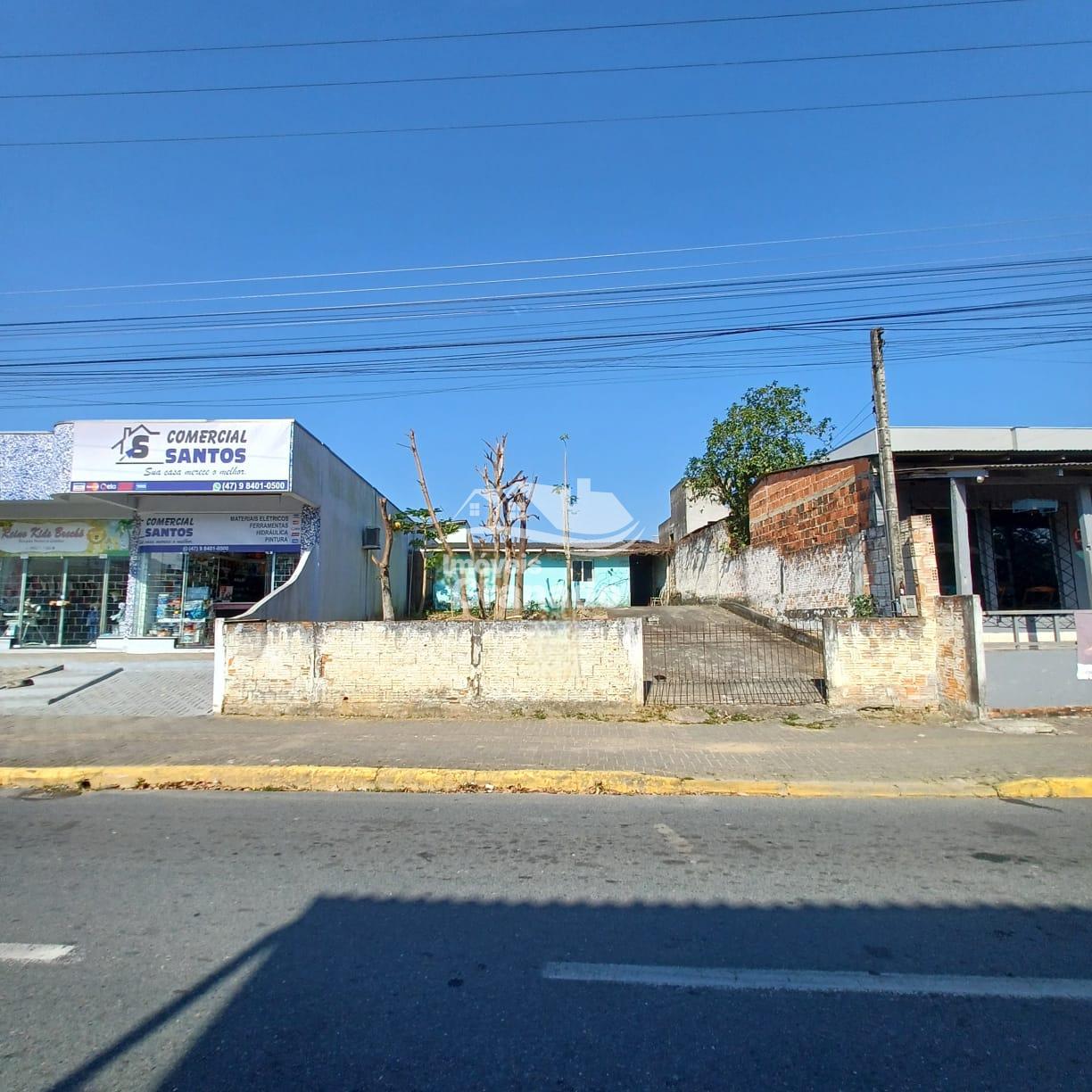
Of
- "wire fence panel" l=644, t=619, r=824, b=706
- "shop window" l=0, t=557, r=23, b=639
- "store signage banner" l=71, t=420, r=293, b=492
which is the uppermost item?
"store signage banner" l=71, t=420, r=293, b=492

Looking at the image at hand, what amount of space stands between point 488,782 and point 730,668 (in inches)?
257

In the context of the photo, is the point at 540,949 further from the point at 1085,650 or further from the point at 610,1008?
the point at 1085,650

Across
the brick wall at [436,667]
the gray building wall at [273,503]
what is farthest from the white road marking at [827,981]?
the gray building wall at [273,503]

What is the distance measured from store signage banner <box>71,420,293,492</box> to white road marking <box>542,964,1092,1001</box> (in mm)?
12050


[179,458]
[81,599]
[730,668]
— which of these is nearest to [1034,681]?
[730,668]

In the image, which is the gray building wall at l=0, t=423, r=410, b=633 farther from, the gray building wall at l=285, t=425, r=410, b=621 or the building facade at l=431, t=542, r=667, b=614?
the building facade at l=431, t=542, r=667, b=614

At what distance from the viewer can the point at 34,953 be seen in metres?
3.39

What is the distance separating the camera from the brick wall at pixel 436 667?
9.60 metres

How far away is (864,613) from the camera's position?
43.7 feet

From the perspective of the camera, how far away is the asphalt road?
257cm

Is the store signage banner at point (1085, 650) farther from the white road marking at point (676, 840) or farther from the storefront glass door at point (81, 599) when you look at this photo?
the storefront glass door at point (81, 599)

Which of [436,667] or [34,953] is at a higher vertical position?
[436,667]

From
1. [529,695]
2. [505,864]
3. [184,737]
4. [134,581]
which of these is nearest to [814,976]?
[505,864]

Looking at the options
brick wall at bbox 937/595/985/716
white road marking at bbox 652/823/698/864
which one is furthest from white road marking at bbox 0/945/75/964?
brick wall at bbox 937/595/985/716
